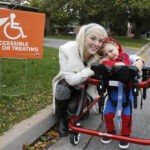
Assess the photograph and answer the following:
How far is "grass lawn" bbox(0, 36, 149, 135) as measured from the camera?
4613mm

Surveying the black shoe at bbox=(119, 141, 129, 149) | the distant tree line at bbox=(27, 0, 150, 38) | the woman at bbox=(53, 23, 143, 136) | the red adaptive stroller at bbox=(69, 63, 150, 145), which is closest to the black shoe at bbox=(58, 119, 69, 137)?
the woman at bbox=(53, 23, 143, 136)

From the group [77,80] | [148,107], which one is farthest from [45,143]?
[148,107]

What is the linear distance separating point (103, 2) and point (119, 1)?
1.49 meters

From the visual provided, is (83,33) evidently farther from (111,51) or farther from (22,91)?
(22,91)

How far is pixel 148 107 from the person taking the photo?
232 inches

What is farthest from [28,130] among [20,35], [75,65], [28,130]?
[20,35]

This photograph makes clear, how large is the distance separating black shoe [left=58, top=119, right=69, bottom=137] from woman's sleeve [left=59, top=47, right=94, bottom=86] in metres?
0.61

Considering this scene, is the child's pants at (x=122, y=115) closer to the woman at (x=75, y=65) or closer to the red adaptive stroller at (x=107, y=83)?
the red adaptive stroller at (x=107, y=83)

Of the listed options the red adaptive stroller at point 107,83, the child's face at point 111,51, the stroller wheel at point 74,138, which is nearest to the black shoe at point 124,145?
the red adaptive stroller at point 107,83

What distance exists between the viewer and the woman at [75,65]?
416cm

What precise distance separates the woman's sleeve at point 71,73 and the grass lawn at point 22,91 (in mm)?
791

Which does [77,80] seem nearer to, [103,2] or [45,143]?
[45,143]

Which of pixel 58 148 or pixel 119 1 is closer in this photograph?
pixel 58 148

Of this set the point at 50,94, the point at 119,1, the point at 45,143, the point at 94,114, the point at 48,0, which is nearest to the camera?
the point at 45,143
